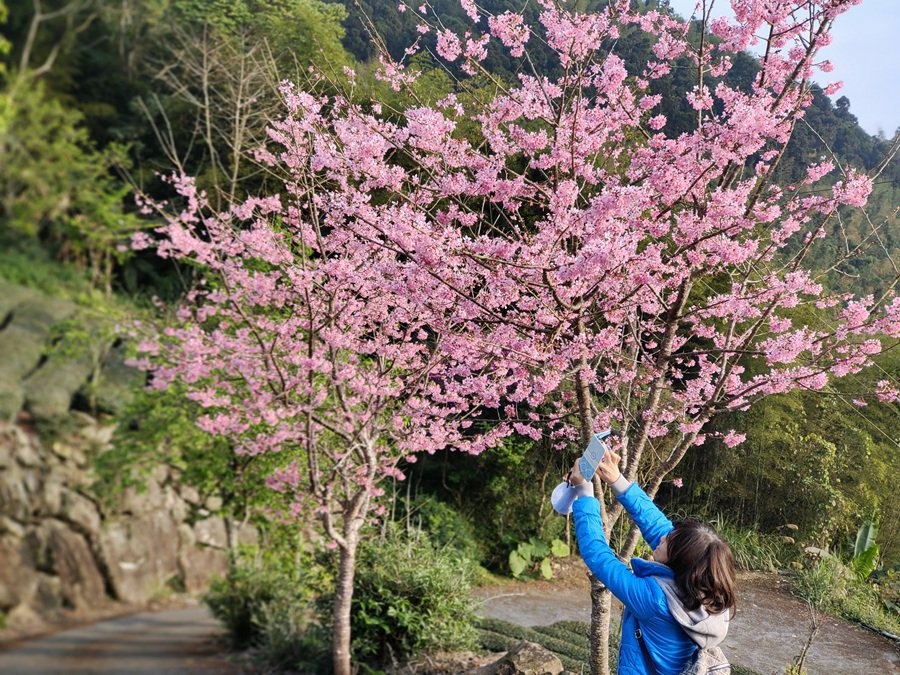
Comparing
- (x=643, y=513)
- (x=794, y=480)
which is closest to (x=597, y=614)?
(x=643, y=513)

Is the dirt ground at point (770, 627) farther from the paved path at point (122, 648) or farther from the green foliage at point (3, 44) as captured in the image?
the green foliage at point (3, 44)

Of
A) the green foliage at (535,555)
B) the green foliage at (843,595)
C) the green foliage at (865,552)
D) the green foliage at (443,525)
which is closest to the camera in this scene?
the green foliage at (843,595)

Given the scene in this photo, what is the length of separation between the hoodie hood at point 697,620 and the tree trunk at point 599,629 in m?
1.37

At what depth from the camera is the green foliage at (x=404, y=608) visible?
176 inches

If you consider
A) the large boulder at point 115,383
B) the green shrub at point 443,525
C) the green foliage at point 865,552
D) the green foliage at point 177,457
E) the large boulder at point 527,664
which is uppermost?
the large boulder at point 115,383

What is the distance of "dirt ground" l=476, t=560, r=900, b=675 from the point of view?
215 inches

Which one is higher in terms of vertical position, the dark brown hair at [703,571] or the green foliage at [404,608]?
the dark brown hair at [703,571]

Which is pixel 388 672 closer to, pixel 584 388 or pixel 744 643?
pixel 584 388

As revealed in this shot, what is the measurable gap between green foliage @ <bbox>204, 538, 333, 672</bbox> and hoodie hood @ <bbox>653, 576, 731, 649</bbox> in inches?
91.5

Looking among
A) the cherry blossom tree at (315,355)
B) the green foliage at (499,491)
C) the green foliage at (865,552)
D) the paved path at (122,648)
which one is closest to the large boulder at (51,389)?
the paved path at (122,648)

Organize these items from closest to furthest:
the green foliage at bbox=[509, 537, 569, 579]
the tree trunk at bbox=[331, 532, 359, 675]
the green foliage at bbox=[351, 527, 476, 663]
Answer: the tree trunk at bbox=[331, 532, 359, 675] → the green foliage at bbox=[351, 527, 476, 663] → the green foliage at bbox=[509, 537, 569, 579]

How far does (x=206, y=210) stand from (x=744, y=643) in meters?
6.22

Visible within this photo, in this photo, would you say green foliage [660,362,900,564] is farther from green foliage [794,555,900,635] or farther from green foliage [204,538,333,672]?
green foliage [204,538,333,672]

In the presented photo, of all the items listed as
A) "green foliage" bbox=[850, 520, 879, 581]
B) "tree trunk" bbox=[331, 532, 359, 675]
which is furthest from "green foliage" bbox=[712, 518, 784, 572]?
"tree trunk" bbox=[331, 532, 359, 675]
